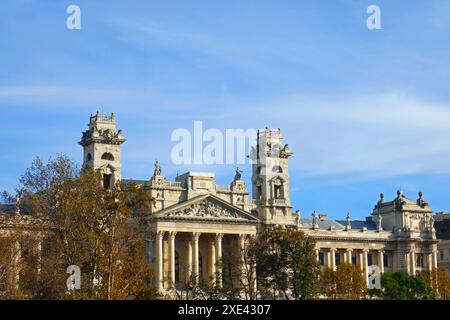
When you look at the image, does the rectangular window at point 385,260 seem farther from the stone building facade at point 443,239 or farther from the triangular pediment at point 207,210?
the triangular pediment at point 207,210

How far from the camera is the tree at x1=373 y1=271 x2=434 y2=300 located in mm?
125312

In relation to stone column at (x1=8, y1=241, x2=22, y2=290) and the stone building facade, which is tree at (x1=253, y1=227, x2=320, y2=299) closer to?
stone column at (x1=8, y1=241, x2=22, y2=290)

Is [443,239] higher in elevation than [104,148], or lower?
lower

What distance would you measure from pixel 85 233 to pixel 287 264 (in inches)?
1364

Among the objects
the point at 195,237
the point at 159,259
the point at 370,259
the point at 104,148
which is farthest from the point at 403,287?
the point at 104,148

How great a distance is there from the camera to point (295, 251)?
113062mm

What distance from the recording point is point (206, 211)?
447ft

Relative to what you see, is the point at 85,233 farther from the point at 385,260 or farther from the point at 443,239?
the point at 443,239

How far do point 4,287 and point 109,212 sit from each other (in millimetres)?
12704

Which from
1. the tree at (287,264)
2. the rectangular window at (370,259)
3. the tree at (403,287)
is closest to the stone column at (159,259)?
the tree at (287,264)

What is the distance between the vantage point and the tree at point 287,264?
11125 centimetres

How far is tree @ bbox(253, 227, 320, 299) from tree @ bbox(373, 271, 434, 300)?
50.6 ft

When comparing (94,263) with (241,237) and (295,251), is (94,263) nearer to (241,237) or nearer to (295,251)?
(295,251)
